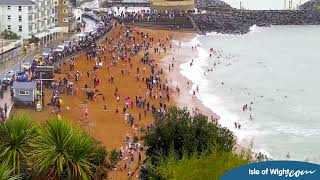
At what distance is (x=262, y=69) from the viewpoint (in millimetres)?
63312

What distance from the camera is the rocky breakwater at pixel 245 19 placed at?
3627 inches

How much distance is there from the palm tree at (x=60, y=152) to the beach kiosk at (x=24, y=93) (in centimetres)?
2370

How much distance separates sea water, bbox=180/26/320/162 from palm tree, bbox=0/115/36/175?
316 inches

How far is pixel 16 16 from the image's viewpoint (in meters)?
58.2

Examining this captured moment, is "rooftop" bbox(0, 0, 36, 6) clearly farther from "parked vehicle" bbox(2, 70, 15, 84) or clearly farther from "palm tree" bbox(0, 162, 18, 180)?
"palm tree" bbox(0, 162, 18, 180)

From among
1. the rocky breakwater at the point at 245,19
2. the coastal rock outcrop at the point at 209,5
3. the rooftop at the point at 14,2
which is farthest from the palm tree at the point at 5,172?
the coastal rock outcrop at the point at 209,5

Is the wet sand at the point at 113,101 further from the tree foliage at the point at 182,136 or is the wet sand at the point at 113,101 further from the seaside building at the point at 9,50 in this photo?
the tree foliage at the point at 182,136

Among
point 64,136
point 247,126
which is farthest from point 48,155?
point 247,126

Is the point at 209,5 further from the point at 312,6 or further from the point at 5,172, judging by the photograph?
the point at 5,172

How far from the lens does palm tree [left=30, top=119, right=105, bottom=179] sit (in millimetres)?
11461

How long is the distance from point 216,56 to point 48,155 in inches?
2307

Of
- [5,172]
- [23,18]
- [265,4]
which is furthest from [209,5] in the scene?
[5,172]

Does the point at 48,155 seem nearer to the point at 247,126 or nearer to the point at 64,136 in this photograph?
the point at 64,136

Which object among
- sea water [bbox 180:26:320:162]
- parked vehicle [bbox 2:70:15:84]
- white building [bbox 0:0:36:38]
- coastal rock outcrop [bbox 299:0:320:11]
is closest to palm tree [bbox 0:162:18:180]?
sea water [bbox 180:26:320:162]
